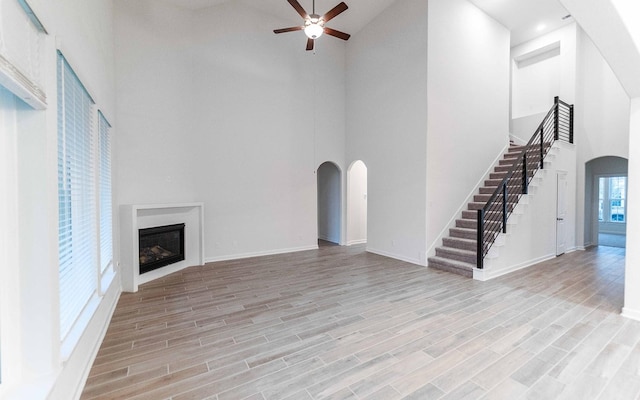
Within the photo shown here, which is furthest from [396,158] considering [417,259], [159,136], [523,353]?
[159,136]

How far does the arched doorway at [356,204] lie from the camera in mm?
8015

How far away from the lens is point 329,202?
27.7 feet

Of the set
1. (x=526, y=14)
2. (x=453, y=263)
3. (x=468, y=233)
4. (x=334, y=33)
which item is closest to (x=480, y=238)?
(x=453, y=263)

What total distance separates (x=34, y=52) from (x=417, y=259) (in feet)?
19.2

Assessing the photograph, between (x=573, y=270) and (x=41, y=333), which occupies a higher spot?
(x=41, y=333)

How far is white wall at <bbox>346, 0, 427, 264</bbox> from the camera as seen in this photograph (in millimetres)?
5746

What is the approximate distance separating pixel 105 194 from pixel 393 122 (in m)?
5.48

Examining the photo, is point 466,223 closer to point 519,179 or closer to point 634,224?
point 519,179

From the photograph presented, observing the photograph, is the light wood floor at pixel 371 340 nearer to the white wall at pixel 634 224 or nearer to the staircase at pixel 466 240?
the white wall at pixel 634 224

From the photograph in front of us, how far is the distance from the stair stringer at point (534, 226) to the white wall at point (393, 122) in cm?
131

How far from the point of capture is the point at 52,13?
1.81 meters

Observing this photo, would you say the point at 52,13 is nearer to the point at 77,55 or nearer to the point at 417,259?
the point at 77,55

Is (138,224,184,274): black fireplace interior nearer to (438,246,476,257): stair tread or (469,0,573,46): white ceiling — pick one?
(438,246,476,257): stair tread

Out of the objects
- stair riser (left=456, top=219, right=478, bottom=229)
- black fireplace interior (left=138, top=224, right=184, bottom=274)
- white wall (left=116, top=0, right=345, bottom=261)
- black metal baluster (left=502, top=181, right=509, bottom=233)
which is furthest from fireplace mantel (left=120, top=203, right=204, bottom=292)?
black metal baluster (left=502, top=181, right=509, bottom=233)
